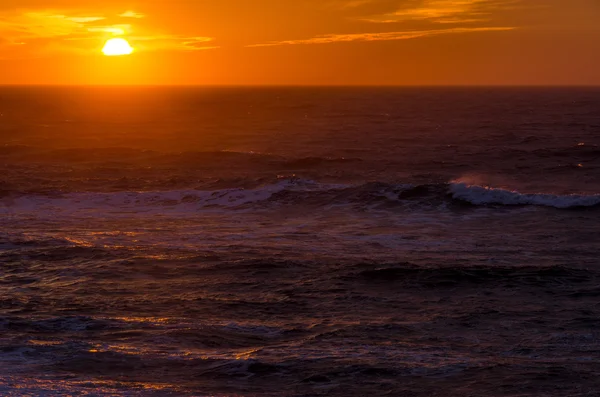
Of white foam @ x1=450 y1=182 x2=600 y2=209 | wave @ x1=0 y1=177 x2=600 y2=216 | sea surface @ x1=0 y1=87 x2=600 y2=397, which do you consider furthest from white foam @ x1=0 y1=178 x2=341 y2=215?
white foam @ x1=450 y1=182 x2=600 y2=209

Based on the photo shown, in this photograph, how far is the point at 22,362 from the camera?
1034 cm

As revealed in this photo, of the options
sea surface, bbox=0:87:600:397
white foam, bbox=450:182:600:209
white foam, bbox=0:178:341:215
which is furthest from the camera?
white foam, bbox=0:178:341:215

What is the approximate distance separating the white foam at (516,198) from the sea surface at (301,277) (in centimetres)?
12

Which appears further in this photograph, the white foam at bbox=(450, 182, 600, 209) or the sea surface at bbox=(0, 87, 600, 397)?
the white foam at bbox=(450, 182, 600, 209)

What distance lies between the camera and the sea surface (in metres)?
10.1

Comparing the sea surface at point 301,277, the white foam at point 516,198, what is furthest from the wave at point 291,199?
the sea surface at point 301,277

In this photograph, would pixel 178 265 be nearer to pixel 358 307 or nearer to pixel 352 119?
pixel 358 307

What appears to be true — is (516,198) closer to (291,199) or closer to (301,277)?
(291,199)

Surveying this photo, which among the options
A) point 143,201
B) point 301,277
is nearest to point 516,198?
point 301,277

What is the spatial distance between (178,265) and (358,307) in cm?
507

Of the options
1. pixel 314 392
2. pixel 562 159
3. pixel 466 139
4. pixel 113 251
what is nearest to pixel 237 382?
pixel 314 392

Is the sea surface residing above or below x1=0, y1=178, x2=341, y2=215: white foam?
below

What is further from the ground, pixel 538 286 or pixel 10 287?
pixel 10 287

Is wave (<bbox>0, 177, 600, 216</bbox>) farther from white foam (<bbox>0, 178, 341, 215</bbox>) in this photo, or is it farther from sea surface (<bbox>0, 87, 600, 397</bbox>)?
sea surface (<bbox>0, 87, 600, 397</bbox>)
